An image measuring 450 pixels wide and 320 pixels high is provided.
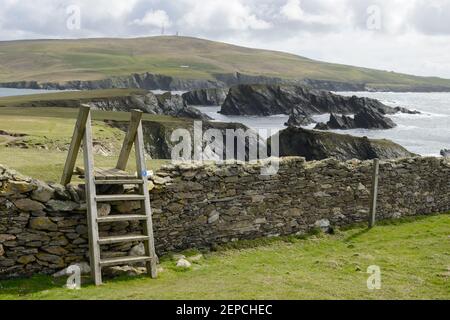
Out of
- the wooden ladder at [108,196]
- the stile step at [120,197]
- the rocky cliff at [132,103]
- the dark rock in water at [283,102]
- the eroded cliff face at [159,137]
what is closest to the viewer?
the wooden ladder at [108,196]

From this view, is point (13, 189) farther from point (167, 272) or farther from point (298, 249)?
point (298, 249)

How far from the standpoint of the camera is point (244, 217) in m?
14.8

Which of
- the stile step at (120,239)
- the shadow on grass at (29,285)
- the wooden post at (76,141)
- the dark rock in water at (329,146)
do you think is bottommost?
the dark rock in water at (329,146)

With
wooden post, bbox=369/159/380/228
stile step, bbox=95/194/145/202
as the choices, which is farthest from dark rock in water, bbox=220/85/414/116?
stile step, bbox=95/194/145/202

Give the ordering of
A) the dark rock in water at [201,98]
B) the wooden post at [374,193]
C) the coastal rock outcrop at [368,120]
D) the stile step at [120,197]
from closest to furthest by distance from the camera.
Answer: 1. the stile step at [120,197]
2. the wooden post at [374,193]
3. the coastal rock outcrop at [368,120]
4. the dark rock in water at [201,98]

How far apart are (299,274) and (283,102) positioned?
4618 inches

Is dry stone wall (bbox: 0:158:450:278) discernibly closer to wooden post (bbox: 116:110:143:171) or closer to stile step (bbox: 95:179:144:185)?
stile step (bbox: 95:179:144:185)

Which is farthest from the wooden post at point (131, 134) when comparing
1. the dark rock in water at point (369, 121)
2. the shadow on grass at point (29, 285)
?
the dark rock in water at point (369, 121)

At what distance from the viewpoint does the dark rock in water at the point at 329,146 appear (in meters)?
48.7

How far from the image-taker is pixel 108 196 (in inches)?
440

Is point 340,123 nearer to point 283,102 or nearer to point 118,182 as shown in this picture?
point 283,102

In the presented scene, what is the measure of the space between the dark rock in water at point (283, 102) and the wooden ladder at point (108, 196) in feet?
349

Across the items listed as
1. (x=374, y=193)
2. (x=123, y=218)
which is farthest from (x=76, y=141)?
(x=374, y=193)

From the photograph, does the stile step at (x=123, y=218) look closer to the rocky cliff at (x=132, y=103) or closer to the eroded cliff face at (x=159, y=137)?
the eroded cliff face at (x=159, y=137)
